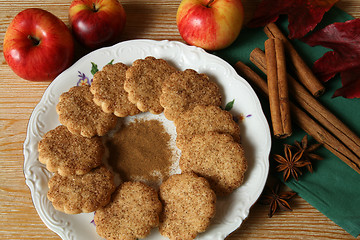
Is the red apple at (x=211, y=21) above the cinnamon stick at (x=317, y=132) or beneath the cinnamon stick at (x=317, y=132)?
above

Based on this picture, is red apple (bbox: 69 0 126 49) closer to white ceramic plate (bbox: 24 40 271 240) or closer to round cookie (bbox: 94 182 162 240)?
white ceramic plate (bbox: 24 40 271 240)

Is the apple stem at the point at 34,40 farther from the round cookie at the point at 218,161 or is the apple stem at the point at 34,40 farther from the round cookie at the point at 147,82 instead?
the round cookie at the point at 218,161

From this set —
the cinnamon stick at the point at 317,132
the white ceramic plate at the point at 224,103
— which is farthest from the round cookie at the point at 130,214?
the cinnamon stick at the point at 317,132

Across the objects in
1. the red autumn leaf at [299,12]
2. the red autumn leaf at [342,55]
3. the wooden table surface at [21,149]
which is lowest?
the wooden table surface at [21,149]

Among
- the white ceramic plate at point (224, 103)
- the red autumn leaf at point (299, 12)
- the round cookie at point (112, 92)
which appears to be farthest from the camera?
the red autumn leaf at point (299, 12)

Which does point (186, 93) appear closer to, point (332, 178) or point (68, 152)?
point (68, 152)

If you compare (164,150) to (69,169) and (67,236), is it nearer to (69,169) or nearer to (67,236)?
(69,169)
